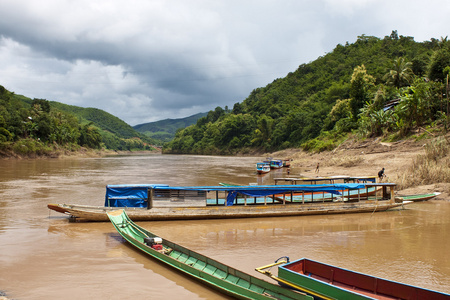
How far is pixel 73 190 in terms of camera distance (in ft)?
95.0

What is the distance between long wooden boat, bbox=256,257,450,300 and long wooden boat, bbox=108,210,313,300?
478mm

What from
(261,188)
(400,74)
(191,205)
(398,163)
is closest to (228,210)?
(191,205)

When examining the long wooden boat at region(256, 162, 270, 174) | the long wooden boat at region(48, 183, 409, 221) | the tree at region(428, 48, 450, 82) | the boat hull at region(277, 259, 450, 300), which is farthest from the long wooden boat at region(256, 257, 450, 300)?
the tree at region(428, 48, 450, 82)

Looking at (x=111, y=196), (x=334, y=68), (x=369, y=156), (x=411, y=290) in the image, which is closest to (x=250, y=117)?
(x=334, y=68)

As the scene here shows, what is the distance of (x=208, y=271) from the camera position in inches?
378

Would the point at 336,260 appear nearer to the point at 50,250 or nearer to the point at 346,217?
the point at 346,217

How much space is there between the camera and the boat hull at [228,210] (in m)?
17.0

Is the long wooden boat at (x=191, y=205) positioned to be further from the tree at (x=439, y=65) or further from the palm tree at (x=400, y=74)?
the palm tree at (x=400, y=74)

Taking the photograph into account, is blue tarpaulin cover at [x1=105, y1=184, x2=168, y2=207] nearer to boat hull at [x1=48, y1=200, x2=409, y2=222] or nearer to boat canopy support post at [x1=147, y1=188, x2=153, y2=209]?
boat canopy support post at [x1=147, y1=188, x2=153, y2=209]

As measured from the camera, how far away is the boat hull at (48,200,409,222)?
55.8 ft

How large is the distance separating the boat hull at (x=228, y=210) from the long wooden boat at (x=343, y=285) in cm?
971

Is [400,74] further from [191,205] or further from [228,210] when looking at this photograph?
[191,205]

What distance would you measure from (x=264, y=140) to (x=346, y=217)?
106519mm

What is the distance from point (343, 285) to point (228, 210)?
10.5 meters
